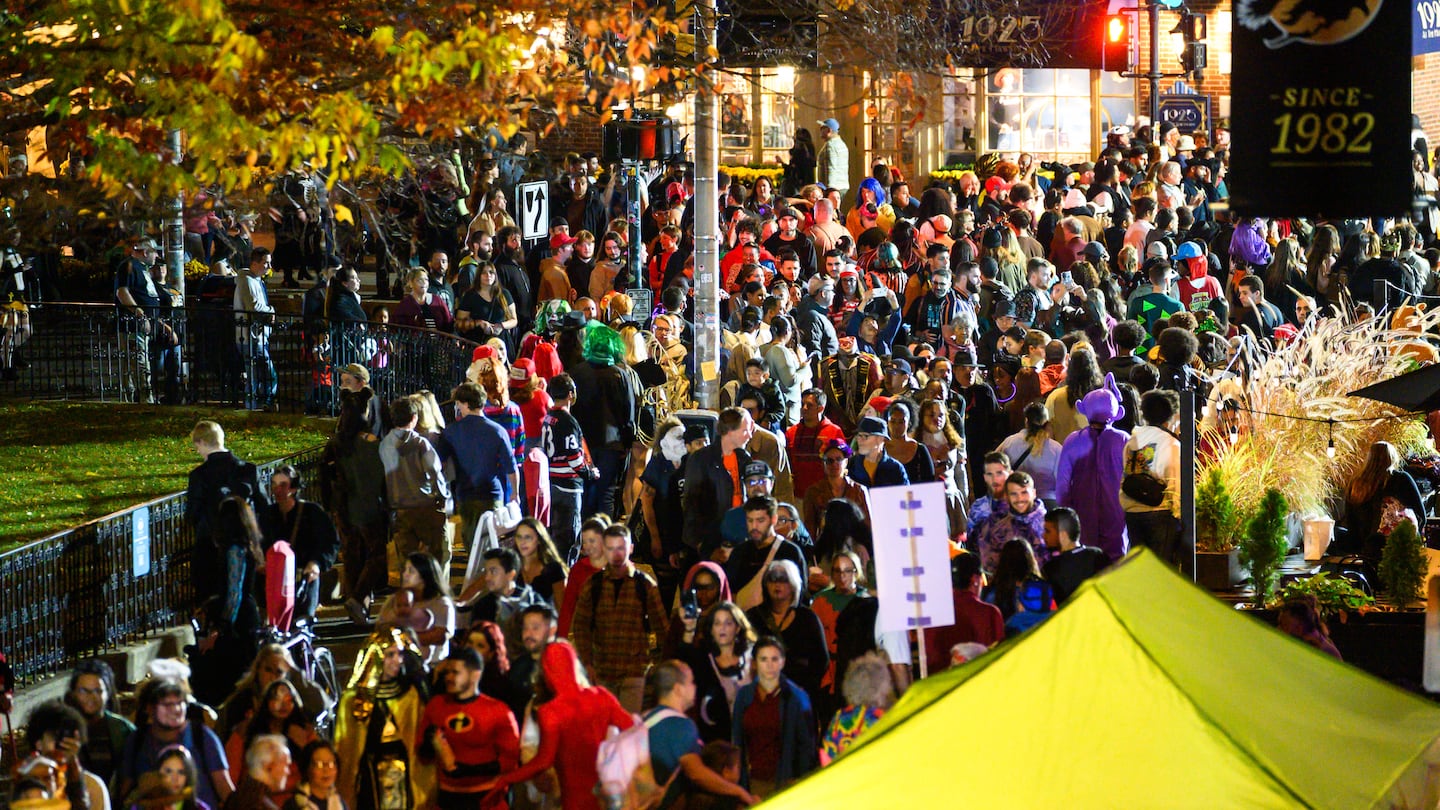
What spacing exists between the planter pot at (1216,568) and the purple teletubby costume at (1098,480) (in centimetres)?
87

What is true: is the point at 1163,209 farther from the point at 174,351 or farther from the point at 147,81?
the point at 147,81

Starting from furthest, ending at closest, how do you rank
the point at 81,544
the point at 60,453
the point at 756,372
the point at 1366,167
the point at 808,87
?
the point at 808,87
the point at 60,453
the point at 756,372
the point at 81,544
the point at 1366,167

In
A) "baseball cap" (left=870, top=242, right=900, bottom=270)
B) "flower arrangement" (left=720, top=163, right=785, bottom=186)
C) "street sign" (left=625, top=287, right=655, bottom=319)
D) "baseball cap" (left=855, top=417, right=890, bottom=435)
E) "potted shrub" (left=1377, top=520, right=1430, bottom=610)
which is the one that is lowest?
"potted shrub" (left=1377, top=520, right=1430, bottom=610)

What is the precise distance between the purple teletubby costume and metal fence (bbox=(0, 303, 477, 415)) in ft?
24.5

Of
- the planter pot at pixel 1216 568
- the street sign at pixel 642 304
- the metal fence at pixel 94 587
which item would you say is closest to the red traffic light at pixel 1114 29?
the street sign at pixel 642 304

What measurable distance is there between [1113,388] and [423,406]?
15.8 feet

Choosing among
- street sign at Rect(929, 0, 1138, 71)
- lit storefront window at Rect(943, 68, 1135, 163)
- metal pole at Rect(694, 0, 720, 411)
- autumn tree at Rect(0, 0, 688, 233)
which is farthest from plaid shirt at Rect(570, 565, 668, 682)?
lit storefront window at Rect(943, 68, 1135, 163)

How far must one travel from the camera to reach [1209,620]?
8.67 meters

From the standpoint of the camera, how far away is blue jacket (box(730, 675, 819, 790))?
929 cm

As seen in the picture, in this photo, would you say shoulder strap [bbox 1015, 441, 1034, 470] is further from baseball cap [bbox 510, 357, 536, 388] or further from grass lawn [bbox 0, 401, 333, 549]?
grass lawn [bbox 0, 401, 333, 549]

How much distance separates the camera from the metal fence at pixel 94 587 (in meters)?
12.5

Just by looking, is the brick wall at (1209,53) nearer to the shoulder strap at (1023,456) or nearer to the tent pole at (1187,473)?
the shoulder strap at (1023,456)

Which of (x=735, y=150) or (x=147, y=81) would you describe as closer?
(x=147, y=81)

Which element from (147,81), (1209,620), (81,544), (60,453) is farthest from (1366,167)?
(60,453)
